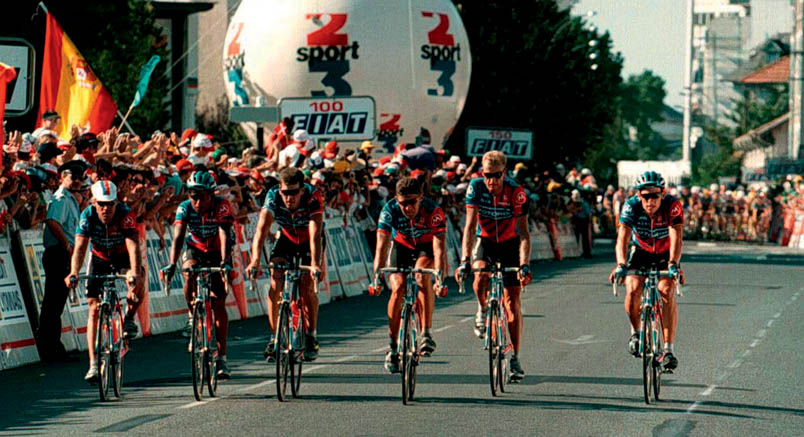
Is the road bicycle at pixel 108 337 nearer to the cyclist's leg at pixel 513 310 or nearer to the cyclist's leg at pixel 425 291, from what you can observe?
the cyclist's leg at pixel 425 291

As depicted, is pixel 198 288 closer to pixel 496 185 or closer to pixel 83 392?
pixel 83 392

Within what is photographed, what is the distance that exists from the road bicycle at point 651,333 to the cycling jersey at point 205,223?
3.28 m

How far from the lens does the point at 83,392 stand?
41.4 feet

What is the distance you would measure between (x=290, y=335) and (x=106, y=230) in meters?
1.80

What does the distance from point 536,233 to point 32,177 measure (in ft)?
81.9

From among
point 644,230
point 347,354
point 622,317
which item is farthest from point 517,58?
point 644,230

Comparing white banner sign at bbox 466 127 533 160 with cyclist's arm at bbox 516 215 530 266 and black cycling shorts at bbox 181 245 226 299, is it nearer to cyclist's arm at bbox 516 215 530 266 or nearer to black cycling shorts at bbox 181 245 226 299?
cyclist's arm at bbox 516 215 530 266

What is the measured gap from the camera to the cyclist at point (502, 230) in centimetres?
1290

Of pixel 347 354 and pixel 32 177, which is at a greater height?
pixel 32 177

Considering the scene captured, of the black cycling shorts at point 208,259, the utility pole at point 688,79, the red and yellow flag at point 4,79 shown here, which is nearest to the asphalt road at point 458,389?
the black cycling shorts at point 208,259

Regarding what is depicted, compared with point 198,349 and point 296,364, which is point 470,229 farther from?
point 198,349

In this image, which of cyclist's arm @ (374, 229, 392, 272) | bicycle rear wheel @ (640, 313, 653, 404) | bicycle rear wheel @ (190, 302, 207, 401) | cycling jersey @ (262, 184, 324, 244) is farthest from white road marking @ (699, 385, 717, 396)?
bicycle rear wheel @ (190, 302, 207, 401)

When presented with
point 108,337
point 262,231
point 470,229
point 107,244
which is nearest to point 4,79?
point 107,244

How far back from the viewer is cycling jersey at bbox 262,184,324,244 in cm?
1293
